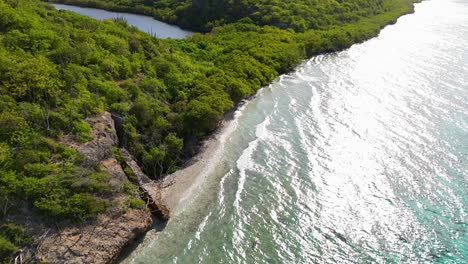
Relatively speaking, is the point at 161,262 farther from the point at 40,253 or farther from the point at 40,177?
the point at 40,177

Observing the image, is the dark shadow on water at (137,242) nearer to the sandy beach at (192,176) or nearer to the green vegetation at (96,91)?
the sandy beach at (192,176)

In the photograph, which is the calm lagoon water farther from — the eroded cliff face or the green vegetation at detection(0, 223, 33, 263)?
the green vegetation at detection(0, 223, 33, 263)

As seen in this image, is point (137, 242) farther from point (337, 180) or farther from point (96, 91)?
point (337, 180)

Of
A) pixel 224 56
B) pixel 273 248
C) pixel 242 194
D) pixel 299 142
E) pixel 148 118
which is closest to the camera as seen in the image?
pixel 273 248

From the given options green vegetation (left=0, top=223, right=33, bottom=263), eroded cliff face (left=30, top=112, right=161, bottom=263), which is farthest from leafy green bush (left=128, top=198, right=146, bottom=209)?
green vegetation (left=0, top=223, right=33, bottom=263)

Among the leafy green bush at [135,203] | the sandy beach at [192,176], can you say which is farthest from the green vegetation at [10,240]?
the sandy beach at [192,176]

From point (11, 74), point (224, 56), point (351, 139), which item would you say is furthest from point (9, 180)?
point (224, 56)
